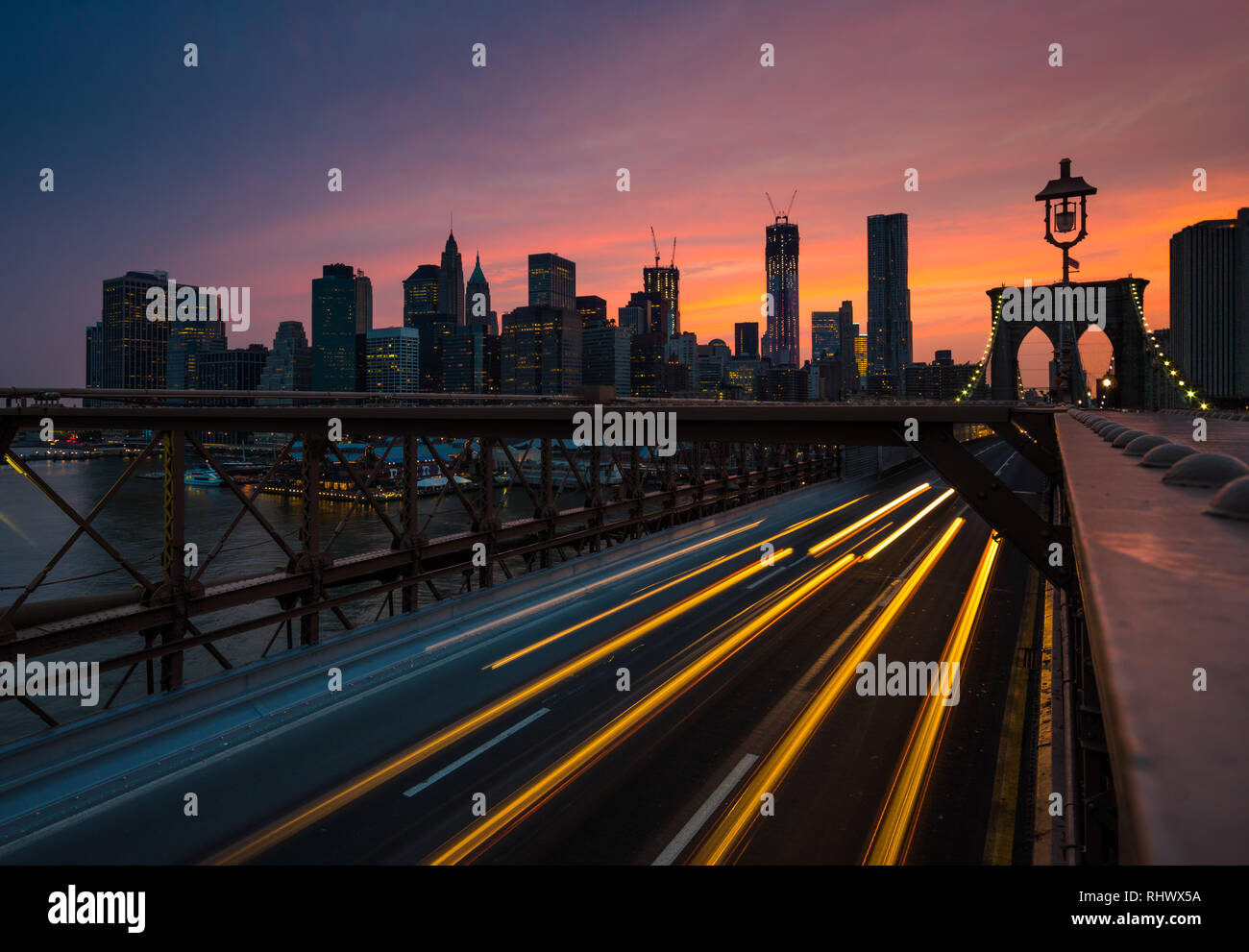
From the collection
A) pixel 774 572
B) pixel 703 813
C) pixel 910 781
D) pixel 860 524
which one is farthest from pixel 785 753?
pixel 860 524

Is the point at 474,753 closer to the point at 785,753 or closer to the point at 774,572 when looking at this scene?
the point at 785,753

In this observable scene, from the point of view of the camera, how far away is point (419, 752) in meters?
12.0

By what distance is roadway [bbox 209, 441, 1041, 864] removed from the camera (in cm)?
971

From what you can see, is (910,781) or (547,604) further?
(547,604)

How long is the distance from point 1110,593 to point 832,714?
12.4 m

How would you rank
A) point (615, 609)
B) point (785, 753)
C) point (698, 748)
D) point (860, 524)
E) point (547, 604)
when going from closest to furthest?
point (785, 753)
point (698, 748)
point (547, 604)
point (615, 609)
point (860, 524)

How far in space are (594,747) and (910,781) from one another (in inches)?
214

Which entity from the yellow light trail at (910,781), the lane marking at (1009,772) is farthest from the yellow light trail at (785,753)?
the lane marking at (1009,772)

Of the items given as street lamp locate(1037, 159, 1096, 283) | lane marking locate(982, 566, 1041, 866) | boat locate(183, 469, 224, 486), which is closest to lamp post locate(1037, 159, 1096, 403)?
street lamp locate(1037, 159, 1096, 283)
